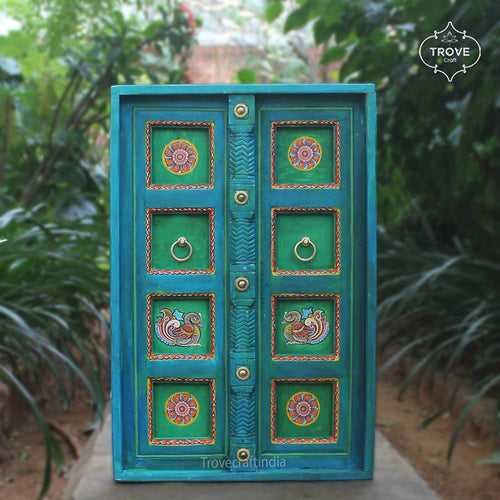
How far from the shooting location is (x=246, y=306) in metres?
2.43

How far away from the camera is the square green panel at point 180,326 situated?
2.43 metres

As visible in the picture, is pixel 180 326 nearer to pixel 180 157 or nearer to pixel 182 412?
pixel 182 412

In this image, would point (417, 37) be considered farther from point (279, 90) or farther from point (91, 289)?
point (91, 289)

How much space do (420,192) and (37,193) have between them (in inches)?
105

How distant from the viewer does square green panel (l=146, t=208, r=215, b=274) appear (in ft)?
7.94

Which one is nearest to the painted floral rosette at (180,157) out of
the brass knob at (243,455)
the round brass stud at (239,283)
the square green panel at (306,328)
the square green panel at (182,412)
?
the round brass stud at (239,283)

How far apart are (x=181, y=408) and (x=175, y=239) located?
1.81 ft

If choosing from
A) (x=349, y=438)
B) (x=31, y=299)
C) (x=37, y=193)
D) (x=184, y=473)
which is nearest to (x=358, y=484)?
(x=349, y=438)

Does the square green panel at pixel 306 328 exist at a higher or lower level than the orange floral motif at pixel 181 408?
higher

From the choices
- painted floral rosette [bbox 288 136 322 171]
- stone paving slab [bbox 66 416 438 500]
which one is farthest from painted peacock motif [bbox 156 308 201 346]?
painted floral rosette [bbox 288 136 322 171]

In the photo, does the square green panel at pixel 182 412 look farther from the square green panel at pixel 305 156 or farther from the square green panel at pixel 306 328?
the square green panel at pixel 305 156

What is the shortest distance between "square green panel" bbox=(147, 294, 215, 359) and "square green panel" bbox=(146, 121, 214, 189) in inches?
14.6

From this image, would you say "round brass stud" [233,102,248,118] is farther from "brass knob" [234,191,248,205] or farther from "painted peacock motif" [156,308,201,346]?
"painted peacock motif" [156,308,201,346]

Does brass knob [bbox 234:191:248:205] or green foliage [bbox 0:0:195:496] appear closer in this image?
brass knob [bbox 234:191:248:205]
